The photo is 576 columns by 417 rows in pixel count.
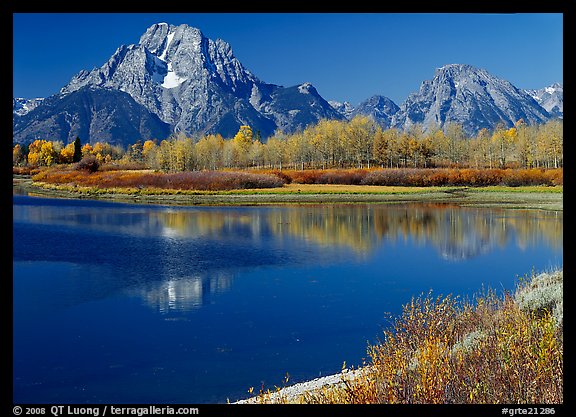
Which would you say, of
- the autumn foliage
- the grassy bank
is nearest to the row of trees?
the autumn foliage

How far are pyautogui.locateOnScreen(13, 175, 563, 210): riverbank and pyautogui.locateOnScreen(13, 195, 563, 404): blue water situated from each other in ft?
59.1

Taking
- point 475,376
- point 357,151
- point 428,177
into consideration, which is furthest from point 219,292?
point 357,151

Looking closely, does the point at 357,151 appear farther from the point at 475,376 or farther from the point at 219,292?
the point at 475,376

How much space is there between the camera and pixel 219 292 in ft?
52.6

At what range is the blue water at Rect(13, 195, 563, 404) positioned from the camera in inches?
398

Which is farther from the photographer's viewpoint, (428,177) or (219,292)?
(428,177)

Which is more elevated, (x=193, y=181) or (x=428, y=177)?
(x=193, y=181)

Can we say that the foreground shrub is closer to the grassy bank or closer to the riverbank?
the riverbank

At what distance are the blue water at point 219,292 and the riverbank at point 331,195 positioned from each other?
18.0 metres

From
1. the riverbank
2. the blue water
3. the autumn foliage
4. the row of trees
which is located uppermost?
the row of trees

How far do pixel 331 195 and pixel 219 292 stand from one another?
42.2m
